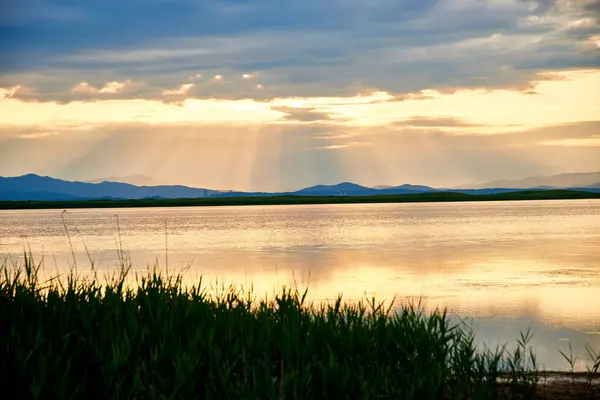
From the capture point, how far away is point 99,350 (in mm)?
9633

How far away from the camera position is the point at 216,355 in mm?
9234

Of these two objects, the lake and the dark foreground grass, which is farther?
the lake

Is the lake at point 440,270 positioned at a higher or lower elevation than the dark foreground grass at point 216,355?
lower

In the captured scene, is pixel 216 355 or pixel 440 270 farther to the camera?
pixel 440 270

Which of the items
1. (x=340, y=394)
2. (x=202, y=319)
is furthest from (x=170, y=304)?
(x=340, y=394)

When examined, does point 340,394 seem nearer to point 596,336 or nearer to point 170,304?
point 170,304

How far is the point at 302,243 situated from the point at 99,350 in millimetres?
40285

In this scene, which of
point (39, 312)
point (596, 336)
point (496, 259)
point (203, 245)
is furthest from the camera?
point (203, 245)

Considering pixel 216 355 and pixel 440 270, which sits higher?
pixel 216 355

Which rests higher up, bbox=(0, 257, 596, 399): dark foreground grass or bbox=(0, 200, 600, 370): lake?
bbox=(0, 257, 596, 399): dark foreground grass

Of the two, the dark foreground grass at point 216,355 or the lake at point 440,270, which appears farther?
the lake at point 440,270

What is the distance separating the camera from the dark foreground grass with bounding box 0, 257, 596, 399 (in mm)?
8805

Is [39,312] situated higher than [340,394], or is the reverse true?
[39,312]

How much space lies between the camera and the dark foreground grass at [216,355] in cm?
880
